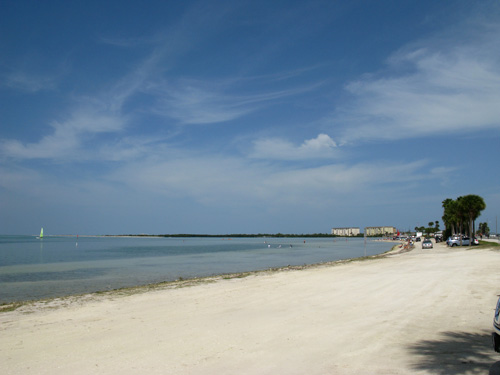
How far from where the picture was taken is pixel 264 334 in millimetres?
8352

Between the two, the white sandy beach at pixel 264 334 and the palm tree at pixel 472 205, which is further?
the palm tree at pixel 472 205

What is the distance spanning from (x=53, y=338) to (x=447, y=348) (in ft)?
25.5

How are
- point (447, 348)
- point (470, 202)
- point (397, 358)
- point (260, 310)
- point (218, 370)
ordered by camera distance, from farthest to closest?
point (470, 202) < point (260, 310) < point (447, 348) < point (397, 358) < point (218, 370)

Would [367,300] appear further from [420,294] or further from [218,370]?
[218,370]

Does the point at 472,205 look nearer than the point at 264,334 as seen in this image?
No

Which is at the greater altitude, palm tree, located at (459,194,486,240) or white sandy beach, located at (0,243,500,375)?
palm tree, located at (459,194,486,240)

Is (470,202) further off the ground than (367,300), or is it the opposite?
(470,202)

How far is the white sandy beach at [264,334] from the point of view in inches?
249

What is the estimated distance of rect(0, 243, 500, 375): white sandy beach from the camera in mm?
6320

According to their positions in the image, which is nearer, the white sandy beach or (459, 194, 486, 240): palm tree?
the white sandy beach

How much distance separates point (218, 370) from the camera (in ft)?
20.0

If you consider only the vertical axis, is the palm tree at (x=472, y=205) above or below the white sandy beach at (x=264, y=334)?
above

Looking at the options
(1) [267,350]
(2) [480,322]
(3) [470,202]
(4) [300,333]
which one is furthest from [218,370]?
(3) [470,202]

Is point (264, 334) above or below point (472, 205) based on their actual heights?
below
